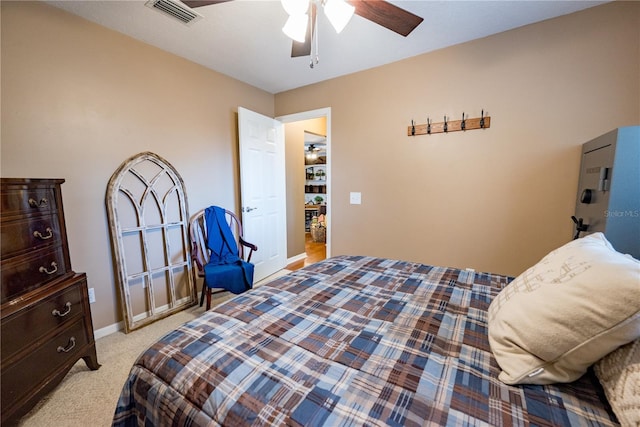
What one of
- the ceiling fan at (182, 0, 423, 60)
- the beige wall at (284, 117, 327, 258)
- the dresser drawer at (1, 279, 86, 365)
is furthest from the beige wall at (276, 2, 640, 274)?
the dresser drawer at (1, 279, 86, 365)

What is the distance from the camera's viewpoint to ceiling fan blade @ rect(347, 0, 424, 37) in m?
1.36

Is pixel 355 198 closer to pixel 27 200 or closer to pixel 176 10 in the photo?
pixel 176 10

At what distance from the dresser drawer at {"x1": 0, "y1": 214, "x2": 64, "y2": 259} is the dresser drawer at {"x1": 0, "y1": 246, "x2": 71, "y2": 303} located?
0.04 meters

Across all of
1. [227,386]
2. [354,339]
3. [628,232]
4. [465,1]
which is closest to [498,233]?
A: [628,232]

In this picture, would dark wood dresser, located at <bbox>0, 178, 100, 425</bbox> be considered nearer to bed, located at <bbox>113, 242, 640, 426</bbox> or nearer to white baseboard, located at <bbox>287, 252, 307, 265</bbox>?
bed, located at <bbox>113, 242, 640, 426</bbox>

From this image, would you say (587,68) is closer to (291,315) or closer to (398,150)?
(398,150)

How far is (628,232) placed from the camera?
1.47m

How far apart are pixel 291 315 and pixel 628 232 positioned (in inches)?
77.7

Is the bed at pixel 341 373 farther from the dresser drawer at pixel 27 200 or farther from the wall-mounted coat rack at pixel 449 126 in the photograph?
the wall-mounted coat rack at pixel 449 126

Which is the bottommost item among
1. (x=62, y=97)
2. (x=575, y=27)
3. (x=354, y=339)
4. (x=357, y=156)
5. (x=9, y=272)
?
(x=354, y=339)

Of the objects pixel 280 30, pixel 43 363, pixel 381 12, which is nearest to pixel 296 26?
pixel 381 12

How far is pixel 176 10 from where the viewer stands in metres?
1.85

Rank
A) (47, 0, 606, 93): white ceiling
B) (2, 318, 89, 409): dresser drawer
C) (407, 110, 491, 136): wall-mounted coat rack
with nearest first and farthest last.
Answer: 1. (2, 318, 89, 409): dresser drawer
2. (47, 0, 606, 93): white ceiling
3. (407, 110, 491, 136): wall-mounted coat rack

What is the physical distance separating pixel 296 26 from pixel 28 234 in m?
1.89
